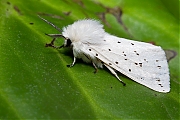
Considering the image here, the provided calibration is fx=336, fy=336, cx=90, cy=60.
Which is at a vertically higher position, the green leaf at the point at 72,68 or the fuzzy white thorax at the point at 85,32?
the fuzzy white thorax at the point at 85,32

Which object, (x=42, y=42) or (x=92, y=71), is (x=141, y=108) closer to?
(x=92, y=71)

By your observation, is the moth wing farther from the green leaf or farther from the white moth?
the green leaf

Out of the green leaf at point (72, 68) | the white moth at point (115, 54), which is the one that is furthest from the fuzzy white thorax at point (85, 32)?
the green leaf at point (72, 68)

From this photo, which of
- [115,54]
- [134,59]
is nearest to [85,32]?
[115,54]

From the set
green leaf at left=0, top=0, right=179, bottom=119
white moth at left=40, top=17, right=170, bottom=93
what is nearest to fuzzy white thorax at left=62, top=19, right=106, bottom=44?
white moth at left=40, top=17, right=170, bottom=93

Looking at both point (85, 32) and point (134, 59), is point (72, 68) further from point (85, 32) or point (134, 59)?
point (134, 59)

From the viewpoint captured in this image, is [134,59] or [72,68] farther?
[134,59]

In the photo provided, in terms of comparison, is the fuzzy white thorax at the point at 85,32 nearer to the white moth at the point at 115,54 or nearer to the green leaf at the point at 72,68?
the white moth at the point at 115,54
